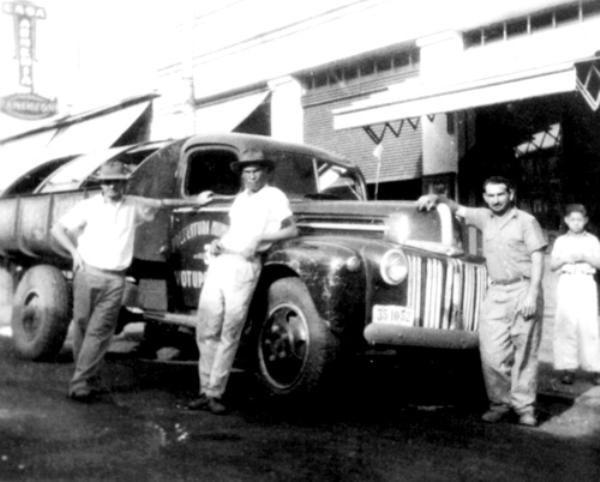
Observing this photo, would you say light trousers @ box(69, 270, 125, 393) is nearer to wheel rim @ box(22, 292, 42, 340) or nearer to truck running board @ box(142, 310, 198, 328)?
truck running board @ box(142, 310, 198, 328)

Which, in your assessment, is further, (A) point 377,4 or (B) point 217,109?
(B) point 217,109

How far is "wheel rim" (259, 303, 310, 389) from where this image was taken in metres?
6.10

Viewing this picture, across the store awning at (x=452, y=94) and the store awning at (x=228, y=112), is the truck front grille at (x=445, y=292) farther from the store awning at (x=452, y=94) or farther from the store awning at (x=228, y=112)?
the store awning at (x=228, y=112)

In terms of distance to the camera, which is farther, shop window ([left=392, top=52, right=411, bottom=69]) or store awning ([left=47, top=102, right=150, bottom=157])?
store awning ([left=47, top=102, right=150, bottom=157])

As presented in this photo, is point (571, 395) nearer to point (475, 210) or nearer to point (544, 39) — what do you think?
point (475, 210)

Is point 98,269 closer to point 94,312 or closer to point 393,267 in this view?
point 94,312

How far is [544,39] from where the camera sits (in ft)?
35.1

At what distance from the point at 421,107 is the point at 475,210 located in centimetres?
356

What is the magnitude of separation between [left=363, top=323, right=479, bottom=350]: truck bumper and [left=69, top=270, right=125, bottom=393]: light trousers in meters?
2.01

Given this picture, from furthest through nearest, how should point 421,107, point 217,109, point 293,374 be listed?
point 217,109 < point 421,107 < point 293,374

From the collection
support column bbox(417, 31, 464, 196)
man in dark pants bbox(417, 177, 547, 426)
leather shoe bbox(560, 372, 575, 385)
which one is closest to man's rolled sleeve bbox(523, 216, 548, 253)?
man in dark pants bbox(417, 177, 547, 426)

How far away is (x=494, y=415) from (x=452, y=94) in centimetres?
431

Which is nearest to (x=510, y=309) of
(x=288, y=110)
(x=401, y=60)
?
(x=401, y=60)

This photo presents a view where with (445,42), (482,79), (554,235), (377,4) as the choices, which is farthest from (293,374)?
(377,4)
